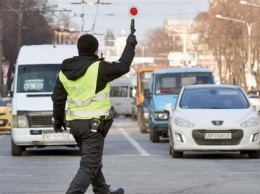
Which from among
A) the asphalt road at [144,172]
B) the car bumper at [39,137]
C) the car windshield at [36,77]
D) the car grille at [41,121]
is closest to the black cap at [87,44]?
the asphalt road at [144,172]

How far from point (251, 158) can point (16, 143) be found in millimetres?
4902

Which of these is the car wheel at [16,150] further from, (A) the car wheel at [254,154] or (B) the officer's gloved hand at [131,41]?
(B) the officer's gloved hand at [131,41]

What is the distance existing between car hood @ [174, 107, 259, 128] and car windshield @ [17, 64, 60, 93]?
10.5 ft

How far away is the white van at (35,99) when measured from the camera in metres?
23.0

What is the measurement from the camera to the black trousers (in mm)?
10969

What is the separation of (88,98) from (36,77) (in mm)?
13114

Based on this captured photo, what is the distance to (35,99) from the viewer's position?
23297 mm

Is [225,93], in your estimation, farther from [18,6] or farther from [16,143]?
[18,6]

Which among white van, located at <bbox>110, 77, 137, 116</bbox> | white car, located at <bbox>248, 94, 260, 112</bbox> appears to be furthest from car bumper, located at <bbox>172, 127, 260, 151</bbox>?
white van, located at <bbox>110, 77, 137, 116</bbox>

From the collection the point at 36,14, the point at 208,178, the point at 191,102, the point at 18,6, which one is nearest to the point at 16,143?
the point at 191,102

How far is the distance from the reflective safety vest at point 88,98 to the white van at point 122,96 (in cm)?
6356

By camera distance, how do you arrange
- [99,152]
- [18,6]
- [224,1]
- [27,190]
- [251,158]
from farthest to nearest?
1. [224,1]
2. [18,6]
3. [251,158]
4. [27,190]
5. [99,152]

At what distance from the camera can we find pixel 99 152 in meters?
11.1

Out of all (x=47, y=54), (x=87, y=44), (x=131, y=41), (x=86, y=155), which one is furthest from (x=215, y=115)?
(x=131, y=41)
